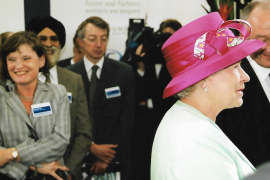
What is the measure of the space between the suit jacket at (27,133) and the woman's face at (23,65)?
9cm

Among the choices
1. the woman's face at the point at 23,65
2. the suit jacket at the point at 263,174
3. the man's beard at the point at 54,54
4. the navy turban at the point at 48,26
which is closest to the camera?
the suit jacket at the point at 263,174

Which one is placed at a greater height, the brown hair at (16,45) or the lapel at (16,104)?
the brown hair at (16,45)

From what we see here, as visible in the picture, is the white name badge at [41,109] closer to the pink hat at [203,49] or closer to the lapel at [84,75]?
the lapel at [84,75]

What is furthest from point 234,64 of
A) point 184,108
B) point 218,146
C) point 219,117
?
point 219,117

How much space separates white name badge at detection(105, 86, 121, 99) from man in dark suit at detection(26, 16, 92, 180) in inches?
10.5

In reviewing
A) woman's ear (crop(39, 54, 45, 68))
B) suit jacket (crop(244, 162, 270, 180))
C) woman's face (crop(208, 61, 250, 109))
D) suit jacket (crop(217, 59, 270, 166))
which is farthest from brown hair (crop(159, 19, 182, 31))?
suit jacket (crop(244, 162, 270, 180))

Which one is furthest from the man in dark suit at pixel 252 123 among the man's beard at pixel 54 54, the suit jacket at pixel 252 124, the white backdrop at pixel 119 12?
the man's beard at pixel 54 54

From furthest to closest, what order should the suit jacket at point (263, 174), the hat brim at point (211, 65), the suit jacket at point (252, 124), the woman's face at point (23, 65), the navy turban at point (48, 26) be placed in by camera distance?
the navy turban at point (48, 26)
the woman's face at point (23, 65)
the suit jacket at point (252, 124)
the hat brim at point (211, 65)
the suit jacket at point (263, 174)

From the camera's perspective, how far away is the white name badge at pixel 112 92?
10.0ft

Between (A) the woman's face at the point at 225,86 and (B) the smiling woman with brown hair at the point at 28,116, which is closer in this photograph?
(A) the woman's face at the point at 225,86

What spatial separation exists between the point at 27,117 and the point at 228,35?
1409 mm

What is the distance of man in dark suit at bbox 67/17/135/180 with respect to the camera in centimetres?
302

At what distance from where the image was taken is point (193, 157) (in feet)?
3.33

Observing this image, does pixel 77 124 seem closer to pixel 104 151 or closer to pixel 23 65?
pixel 104 151
